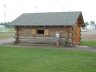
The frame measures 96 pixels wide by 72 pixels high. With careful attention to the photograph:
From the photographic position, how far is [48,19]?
31.9 meters

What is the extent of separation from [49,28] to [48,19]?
1.68 meters

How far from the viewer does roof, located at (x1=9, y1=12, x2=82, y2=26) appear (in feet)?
98.3

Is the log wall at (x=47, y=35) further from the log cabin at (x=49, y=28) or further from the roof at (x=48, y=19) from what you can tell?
the roof at (x=48, y=19)

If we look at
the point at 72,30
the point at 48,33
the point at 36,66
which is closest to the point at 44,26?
the point at 48,33

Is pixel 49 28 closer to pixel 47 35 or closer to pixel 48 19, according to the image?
pixel 47 35

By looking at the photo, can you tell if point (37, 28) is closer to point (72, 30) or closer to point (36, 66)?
point (72, 30)

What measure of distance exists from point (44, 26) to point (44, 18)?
2231 mm

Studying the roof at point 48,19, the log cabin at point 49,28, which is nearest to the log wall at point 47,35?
the log cabin at point 49,28

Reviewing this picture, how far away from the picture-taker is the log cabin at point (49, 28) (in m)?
29.8

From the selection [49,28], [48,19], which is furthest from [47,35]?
[48,19]

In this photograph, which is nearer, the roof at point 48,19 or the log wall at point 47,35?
the log wall at point 47,35

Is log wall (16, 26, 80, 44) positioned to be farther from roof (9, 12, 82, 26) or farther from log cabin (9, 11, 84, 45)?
roof (9, 12, 82, 26)

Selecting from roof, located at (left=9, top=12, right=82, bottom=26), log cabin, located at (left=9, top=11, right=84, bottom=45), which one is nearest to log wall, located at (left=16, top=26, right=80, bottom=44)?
log cabin, located at (left=9, top=11, right=84, bottom=45)

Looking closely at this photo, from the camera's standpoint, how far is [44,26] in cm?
3056
